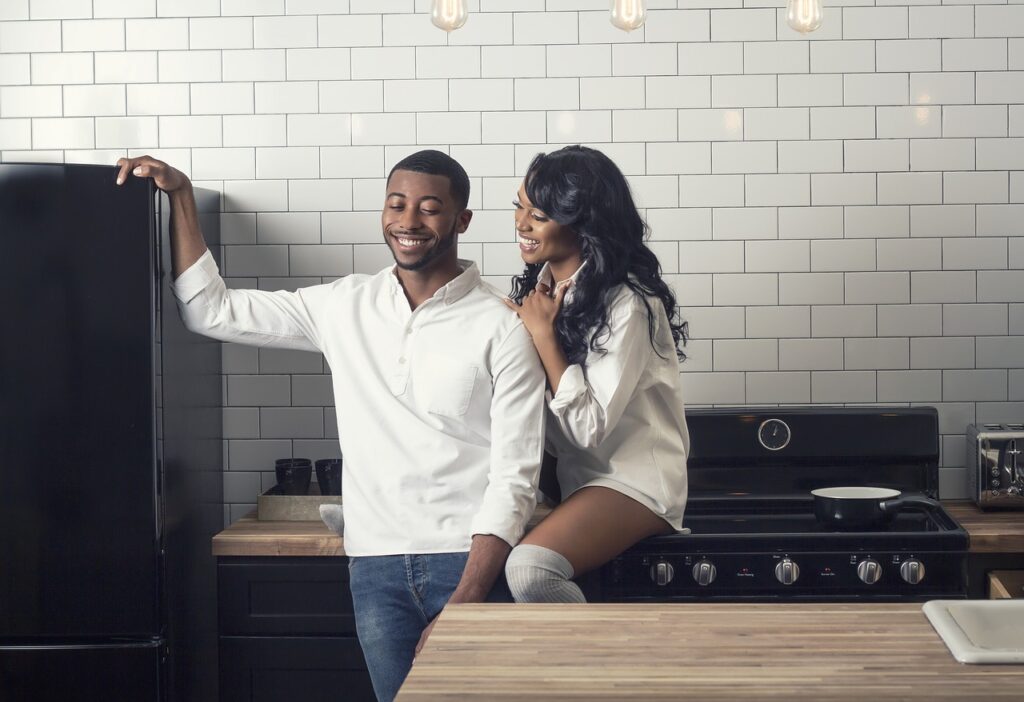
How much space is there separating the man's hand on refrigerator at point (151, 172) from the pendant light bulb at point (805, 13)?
166 cm

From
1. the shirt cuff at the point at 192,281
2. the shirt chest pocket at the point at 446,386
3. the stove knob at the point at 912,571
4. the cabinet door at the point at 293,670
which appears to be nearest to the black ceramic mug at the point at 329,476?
the cabinet door at the point at 293,670

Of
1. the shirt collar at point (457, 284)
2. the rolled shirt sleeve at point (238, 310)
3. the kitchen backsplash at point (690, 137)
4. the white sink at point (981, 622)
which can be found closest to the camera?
the white sink at point (981, 622)

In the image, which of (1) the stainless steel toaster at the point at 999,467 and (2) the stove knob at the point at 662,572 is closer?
(2) the stove knob at the point at 662,572

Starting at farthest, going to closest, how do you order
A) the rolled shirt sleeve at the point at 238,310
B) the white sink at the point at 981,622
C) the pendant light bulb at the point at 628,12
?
the rolled shirt sleeve at the point at 238,310, the pendant light bulb at the point at 628,12, the white sink at the point at 981,622

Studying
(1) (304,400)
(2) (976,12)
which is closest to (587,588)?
(1) (304,400)

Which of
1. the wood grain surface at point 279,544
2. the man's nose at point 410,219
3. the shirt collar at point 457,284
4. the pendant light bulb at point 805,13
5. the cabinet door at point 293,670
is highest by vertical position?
the pendant light bulb at point 805,13

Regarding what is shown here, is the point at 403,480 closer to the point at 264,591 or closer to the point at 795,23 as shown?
the point at 264,591

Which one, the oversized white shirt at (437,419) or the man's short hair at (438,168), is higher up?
the man's short hair at (438,168)

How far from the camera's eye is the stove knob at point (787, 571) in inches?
119

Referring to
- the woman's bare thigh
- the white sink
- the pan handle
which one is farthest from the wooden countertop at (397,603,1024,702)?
the pan handle

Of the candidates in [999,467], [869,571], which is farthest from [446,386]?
[999,467]

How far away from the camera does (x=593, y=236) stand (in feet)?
9.38

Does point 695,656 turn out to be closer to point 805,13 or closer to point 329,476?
point 805,13

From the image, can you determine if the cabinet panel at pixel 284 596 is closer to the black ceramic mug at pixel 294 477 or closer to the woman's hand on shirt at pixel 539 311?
the black ceramic mug at pixel 294 477
